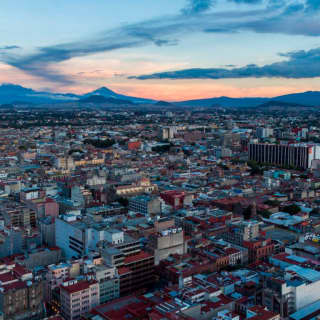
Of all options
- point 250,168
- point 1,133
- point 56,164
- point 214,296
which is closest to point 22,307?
point 214,296

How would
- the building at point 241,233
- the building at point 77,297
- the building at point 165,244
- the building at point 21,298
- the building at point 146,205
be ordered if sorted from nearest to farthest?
the building at point 21,298 < the building at point 77,297 < the building at point 165,244 < the building at point 241,233 < the building at point 146,205

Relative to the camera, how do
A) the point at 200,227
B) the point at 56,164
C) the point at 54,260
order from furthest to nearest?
the point at 56,164
the point at 200,227
the point at 54,260

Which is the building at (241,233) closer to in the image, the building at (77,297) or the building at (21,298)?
the building at (77,297)

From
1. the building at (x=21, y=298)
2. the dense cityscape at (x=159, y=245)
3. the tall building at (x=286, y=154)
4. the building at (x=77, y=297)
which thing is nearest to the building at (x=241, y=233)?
the dense cityscape at (x=159, y=245)

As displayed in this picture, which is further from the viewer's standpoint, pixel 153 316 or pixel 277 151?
pixel 277 151

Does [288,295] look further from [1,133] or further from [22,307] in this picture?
[1,133]

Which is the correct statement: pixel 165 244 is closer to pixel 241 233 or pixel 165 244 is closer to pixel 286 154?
pixel 241 233

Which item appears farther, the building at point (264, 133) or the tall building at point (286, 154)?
the building at point (264, 133)

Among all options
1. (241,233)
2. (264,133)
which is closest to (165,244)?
(241,233)
